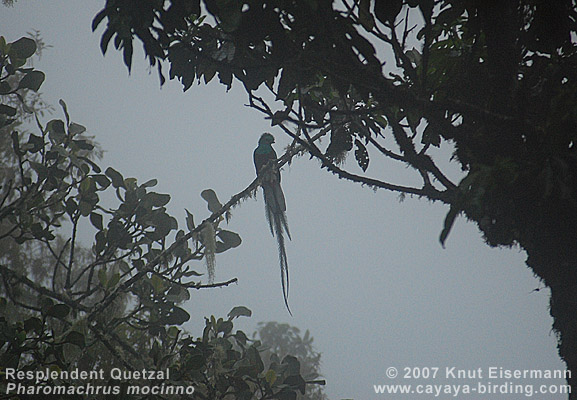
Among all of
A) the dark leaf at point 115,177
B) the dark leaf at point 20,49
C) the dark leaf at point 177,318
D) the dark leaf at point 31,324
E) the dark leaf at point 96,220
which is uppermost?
the dark leaf at point 20,49

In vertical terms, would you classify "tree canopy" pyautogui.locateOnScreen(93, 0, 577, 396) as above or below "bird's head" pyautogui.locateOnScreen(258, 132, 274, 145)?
below

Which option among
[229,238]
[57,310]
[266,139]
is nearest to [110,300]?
[57,310]

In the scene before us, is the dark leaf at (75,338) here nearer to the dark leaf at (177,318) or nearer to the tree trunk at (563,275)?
the dark leaf at (177,318)

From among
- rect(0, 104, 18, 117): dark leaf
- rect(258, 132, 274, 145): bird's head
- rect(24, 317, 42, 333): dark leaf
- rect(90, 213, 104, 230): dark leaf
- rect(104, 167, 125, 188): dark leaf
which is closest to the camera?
rect(24, 317, 42, 333): dark leaf

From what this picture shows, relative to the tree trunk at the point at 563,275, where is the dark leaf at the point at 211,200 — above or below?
above

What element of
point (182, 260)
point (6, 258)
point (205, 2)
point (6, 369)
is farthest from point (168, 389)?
point (6, 258)

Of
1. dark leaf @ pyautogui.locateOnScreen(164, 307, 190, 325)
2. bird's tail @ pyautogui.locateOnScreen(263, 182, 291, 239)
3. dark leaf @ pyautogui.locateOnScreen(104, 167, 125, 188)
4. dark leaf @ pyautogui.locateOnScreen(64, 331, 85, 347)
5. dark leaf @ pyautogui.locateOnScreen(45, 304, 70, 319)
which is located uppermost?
bird's tail @ pyautogui.locateOnScreen(263, 182, 291, 239)

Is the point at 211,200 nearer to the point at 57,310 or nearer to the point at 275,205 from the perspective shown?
the point at 275,205

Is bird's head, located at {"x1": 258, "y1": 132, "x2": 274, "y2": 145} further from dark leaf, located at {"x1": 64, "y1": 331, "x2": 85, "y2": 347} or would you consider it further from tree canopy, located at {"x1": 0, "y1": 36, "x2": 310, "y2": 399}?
dark leaf, located at {"x1": 64, "y1": 331, "x2": 85, "y2": 347}

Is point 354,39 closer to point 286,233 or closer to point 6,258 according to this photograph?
point 286,233

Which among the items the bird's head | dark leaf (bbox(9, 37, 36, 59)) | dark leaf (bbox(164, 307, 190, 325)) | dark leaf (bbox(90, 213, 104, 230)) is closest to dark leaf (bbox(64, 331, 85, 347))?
dark leaf (bbox(164, 307, 190, 325))

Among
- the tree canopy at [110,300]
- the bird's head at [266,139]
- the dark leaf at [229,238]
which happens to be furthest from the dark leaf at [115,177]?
the bird's head at [266,139]

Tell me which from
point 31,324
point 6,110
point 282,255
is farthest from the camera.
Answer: point 282,255

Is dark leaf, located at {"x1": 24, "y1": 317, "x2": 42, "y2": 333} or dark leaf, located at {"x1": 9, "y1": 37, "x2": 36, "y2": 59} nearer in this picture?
dark leaf, located at {"x1": 24, "y1": 317, "x2": 42, "y2": 333}
